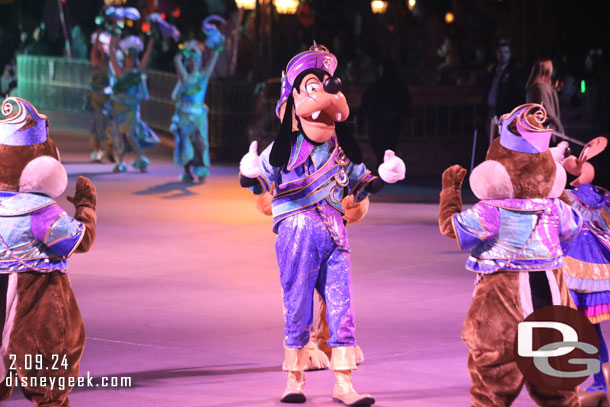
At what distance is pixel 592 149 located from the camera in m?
6.45

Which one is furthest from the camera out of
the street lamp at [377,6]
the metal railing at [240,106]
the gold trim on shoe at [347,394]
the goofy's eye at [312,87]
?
the street lamp at [377,6]

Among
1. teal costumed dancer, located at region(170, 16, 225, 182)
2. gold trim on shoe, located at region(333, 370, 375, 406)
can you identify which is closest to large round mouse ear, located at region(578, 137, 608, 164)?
gold trim on shoe, located at region(333, 370, 375, 406)

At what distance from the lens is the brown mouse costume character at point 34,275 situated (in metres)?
5.67

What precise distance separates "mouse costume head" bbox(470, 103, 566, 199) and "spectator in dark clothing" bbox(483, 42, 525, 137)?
9196 mm

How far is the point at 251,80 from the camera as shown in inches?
923

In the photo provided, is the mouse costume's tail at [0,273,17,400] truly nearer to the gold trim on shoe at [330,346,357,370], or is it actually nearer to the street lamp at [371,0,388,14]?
the gold trim on shoe at [330,346,357,370]

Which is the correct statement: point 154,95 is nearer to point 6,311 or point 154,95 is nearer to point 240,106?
point 240,106

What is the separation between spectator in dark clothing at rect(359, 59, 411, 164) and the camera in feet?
56.0

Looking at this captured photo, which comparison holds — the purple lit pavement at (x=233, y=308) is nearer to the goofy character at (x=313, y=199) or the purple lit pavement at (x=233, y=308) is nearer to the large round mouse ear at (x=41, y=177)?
the goofy character at (x=313, y=199)

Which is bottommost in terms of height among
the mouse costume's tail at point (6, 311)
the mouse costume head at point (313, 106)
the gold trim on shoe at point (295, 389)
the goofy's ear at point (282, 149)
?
the gold trim on shoe at point (295, 389)

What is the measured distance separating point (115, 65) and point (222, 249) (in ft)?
26.6

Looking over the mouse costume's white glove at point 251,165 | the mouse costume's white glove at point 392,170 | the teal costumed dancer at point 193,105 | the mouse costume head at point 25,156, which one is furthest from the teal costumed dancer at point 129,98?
the mouse costume head at point 25,156

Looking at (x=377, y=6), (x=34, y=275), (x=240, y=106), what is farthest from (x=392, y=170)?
(x=377, y=6)

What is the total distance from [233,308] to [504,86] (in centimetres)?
753
